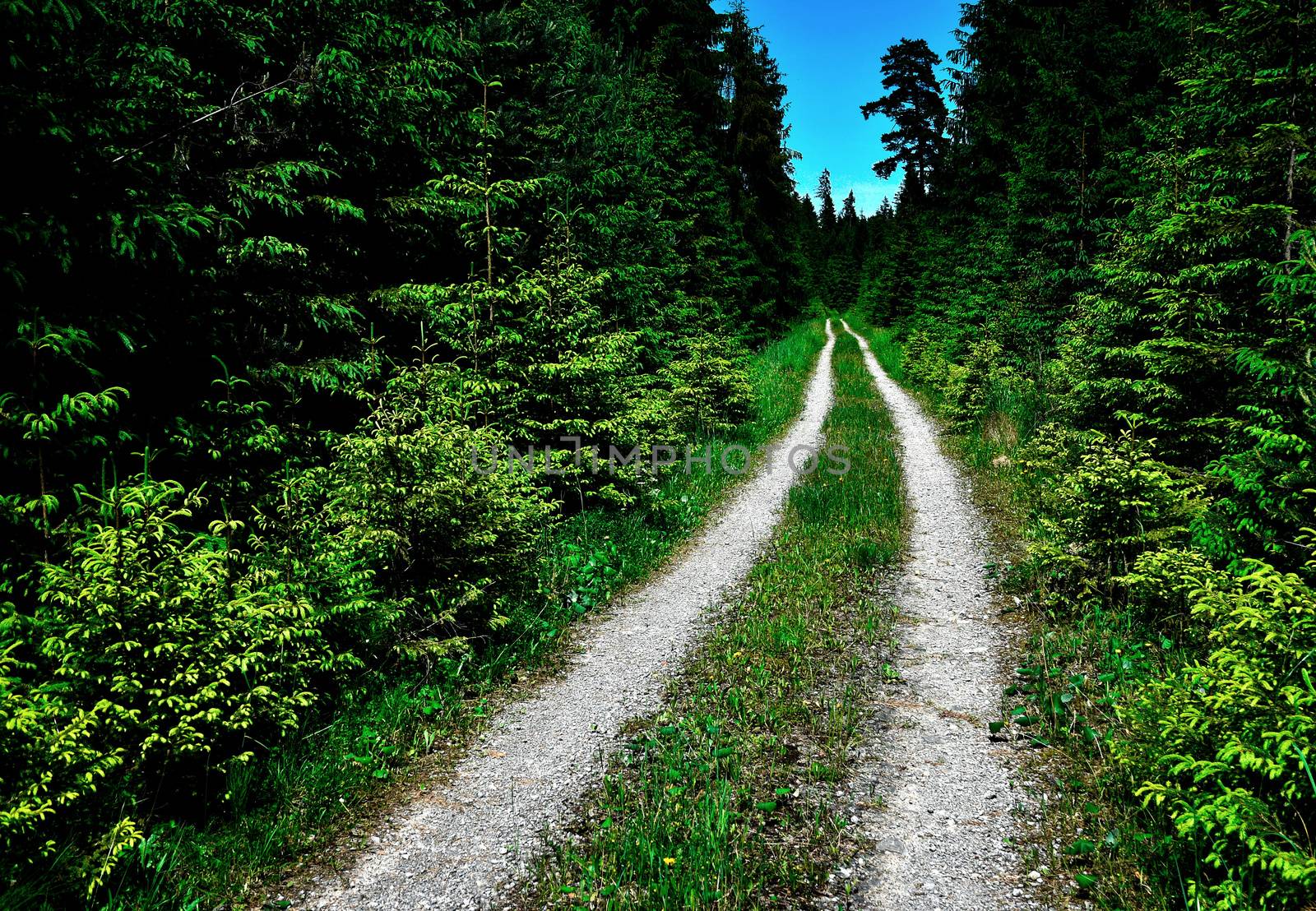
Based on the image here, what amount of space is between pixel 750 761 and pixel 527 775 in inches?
74.5

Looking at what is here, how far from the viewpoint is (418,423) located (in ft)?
28.0

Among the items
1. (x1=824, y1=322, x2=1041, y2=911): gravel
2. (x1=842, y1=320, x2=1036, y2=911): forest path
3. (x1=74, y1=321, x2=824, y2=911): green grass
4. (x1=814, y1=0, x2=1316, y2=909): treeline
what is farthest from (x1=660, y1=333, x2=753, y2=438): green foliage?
(x1=824, y1=322, x2=1041, y2=911): gravel

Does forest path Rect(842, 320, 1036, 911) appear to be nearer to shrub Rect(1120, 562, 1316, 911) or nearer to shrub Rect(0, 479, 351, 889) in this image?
shrub Rect(1120, 562, 1316, 911)

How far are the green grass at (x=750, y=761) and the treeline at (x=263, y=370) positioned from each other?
8.02 ft

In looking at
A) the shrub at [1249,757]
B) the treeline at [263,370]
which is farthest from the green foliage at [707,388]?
the shrub at [1249,757]

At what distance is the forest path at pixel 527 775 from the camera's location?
12.7 feet

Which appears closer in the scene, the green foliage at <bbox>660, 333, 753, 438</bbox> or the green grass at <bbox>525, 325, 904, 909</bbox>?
the green grass at <bbox>525, 325, 904, 909</bbox>

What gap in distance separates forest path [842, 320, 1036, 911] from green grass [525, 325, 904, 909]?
0.30m

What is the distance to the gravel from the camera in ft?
12.2

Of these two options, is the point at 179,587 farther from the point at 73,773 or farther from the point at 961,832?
the point at 961,832

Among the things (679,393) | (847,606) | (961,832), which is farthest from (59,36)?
(679,393)

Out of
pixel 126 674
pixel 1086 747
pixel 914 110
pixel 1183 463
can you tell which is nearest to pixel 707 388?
pixel 1183 463

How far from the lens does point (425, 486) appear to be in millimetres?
6109

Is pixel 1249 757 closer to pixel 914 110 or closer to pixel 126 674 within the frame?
pixel 126 674
